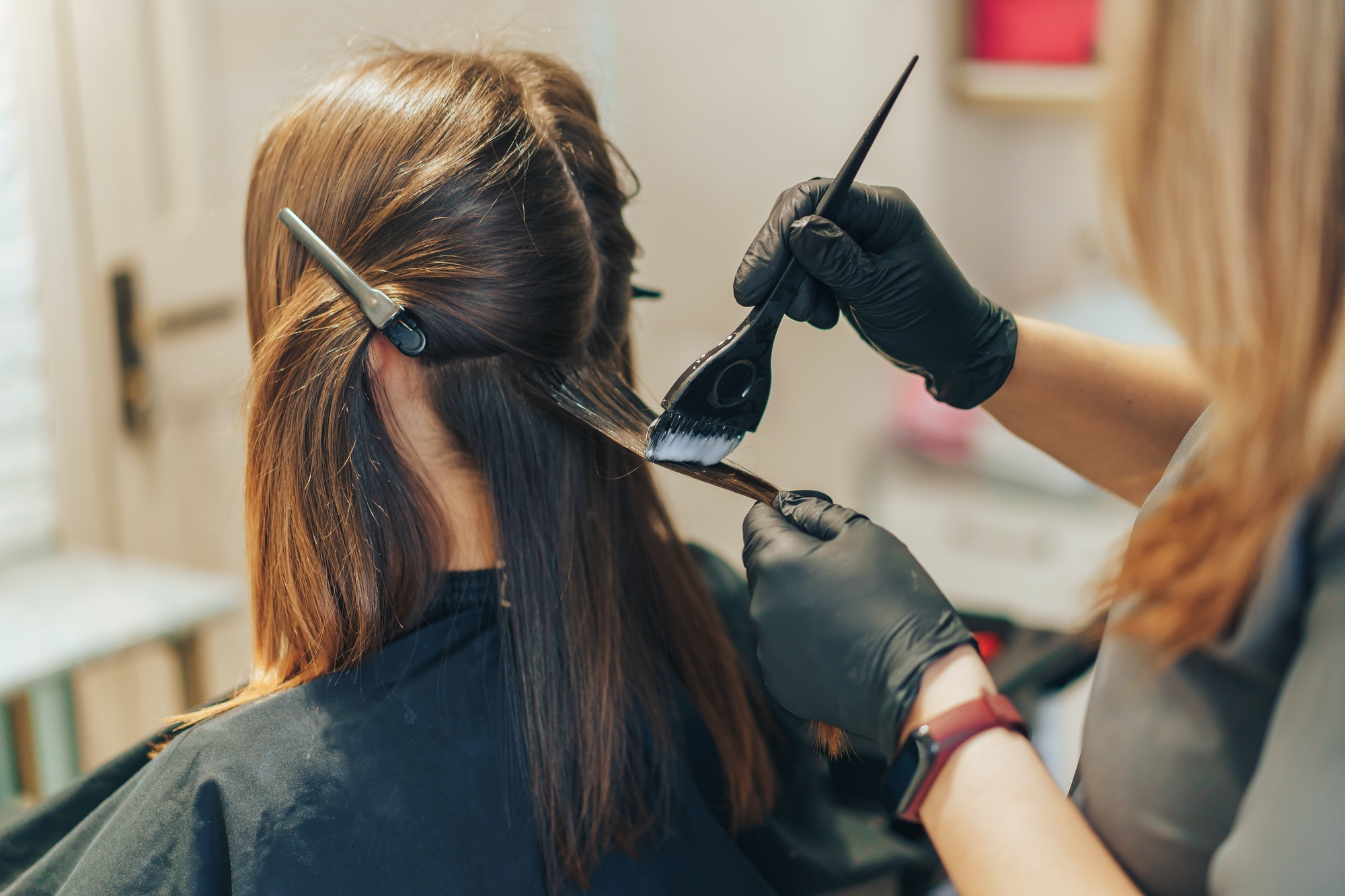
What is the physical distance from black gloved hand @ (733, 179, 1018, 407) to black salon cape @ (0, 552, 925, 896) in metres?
0.36

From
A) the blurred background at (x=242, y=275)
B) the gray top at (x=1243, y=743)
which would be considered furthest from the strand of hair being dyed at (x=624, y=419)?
the blurred background at (x=242, y=275)

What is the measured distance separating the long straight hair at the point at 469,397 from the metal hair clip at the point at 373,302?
0.06 ft

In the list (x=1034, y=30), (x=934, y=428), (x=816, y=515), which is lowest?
(x=934, y=428)

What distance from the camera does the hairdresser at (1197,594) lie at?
0.45 metres

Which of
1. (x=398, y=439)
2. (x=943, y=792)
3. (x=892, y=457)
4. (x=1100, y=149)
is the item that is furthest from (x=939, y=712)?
(x=892, y=457)

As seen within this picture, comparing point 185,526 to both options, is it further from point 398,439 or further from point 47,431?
point 398,439

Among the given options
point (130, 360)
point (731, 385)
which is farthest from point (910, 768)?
point (130, 360)

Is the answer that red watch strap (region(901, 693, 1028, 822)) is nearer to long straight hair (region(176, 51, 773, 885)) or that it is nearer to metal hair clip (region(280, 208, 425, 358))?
long straight hair (region(176, 51, 773, 885))

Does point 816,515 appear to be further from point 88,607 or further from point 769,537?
point 88,607

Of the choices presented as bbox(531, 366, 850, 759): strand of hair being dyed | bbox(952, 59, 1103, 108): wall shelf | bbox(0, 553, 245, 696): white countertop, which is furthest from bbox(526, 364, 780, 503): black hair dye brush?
bbox(952, 59, 1103, 108): wall shelf

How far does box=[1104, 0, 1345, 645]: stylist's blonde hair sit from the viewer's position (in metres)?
0.45

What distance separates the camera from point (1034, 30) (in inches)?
88.2

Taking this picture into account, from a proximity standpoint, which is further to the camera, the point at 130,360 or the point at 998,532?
the point at 998,532

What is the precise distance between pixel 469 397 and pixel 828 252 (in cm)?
29
